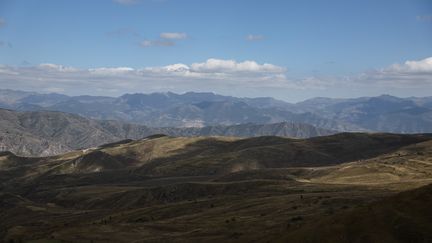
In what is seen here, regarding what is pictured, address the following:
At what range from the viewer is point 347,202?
8494 cm

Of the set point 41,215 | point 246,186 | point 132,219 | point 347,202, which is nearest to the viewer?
point 347,202

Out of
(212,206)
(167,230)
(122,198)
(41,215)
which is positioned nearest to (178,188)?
(122,198)

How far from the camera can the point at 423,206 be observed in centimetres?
4703

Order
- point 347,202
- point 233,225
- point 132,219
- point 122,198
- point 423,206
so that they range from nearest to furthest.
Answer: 1. point 423,206
2. point 233,225
3. point 347,202
4. point 132,219
5. point 122,198

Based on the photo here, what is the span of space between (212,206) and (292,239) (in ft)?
192

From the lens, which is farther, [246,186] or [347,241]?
[246,186]

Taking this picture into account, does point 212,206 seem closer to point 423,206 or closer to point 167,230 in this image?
point 167,230

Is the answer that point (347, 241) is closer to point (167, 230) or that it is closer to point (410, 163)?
point (167, 230)

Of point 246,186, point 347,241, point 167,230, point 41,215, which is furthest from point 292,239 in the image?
point 41,215

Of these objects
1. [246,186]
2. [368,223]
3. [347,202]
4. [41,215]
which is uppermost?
[368,223]

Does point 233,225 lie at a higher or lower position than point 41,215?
higher

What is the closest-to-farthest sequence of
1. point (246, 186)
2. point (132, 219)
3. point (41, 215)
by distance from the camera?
point (132, 219)
point (246, 186)
point (41, 215)

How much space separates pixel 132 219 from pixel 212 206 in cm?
1586

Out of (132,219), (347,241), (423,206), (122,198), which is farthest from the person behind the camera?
(122,198)
